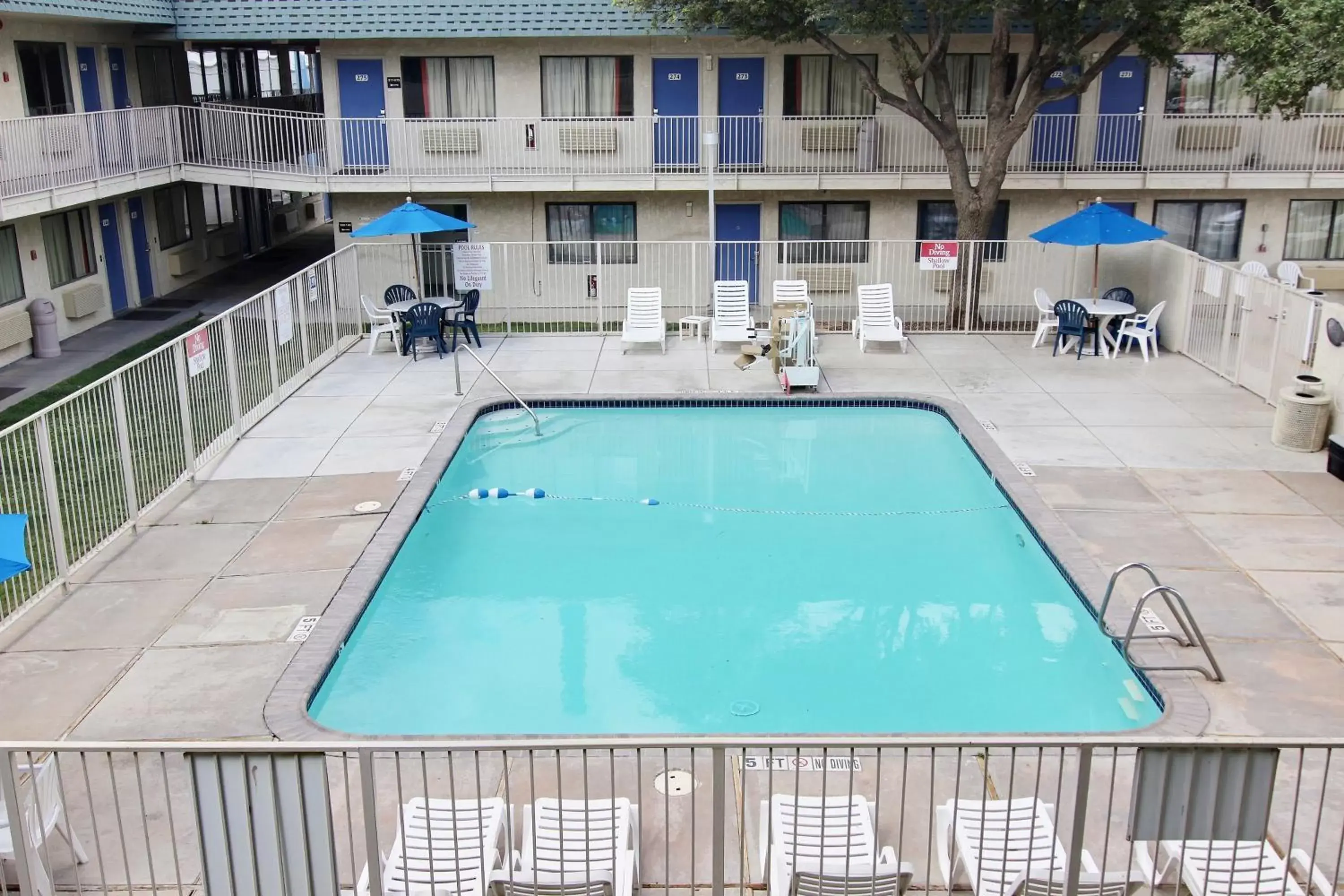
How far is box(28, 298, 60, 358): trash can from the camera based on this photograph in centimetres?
2008

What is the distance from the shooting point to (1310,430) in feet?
44.8

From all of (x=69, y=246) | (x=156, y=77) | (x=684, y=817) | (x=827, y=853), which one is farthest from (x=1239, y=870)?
(x=156, y=77)

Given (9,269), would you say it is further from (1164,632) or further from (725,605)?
(1164,632)

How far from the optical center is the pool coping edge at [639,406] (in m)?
8.30

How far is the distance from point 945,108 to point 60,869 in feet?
55.3

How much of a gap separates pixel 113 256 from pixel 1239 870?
22.5 meters

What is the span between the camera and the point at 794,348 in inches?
664

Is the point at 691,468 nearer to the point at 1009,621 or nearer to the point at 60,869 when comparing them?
the point at 1009,621

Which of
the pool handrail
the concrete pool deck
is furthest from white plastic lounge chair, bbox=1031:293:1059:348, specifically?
the pool handrail

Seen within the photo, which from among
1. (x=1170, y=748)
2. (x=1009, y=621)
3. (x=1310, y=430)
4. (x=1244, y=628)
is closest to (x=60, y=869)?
(x=1170, y=748)

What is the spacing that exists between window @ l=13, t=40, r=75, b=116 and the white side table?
Result: 10778mm

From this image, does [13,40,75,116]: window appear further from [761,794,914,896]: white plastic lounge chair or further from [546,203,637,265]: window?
[761,794,914,896]: white plastic lounge chair

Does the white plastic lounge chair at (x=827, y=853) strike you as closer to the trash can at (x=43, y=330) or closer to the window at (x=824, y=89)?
the trash can at (x=43, y=330)

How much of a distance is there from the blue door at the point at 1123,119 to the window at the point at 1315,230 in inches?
128
